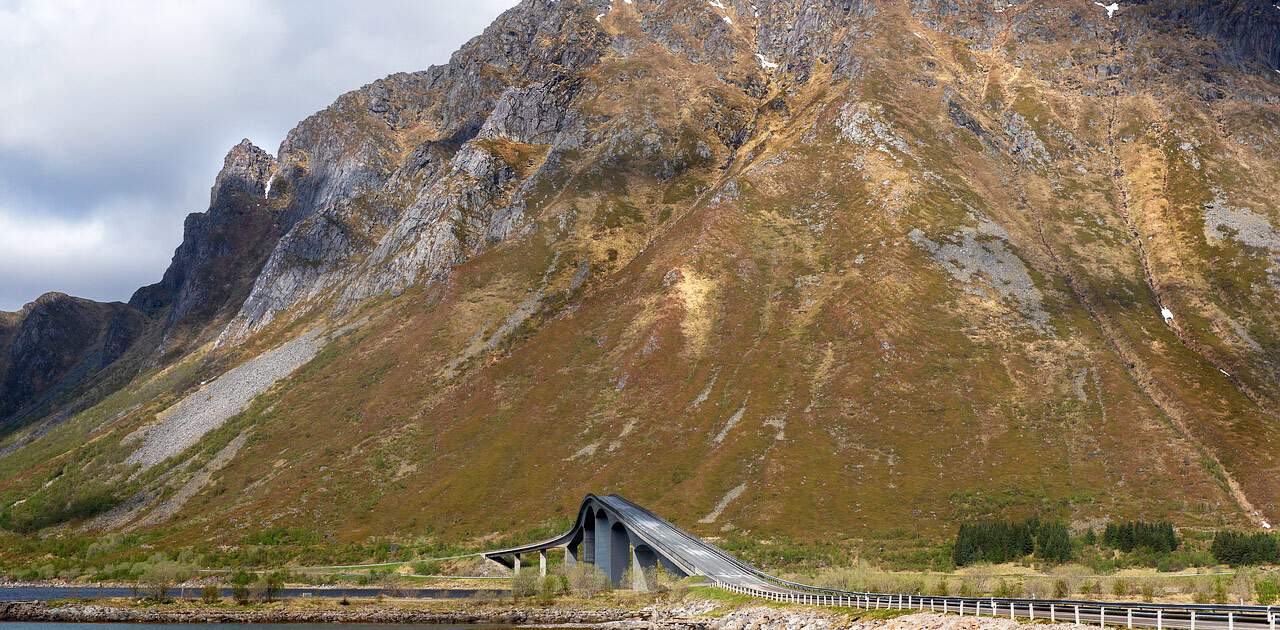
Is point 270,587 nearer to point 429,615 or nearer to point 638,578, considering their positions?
point 429,615

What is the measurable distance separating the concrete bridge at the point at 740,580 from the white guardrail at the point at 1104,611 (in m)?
0.04

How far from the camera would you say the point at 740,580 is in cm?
8550

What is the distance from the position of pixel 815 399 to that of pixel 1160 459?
51.1 meters

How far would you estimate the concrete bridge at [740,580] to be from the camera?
1523 inches

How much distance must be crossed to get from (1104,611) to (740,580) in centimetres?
4705

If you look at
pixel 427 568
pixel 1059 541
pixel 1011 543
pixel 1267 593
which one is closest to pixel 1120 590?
pixel 1267 593

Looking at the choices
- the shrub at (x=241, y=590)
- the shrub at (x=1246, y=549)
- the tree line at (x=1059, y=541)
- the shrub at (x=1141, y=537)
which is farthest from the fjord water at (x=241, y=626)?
the shrub at (x=1246, y=549)

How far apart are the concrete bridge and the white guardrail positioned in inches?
1.5

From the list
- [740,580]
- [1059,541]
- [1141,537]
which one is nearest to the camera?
[740,580]

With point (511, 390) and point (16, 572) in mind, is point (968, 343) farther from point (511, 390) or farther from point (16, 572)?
point (16, 572)

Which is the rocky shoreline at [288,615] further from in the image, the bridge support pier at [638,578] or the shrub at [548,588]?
the bridge support pier at [638,578]

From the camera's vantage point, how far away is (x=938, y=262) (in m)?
191

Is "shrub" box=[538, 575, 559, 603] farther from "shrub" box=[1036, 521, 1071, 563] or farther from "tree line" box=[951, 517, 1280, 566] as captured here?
"shrub" box=[1036, 521, 1071, 563]

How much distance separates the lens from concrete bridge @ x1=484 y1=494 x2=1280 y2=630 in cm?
3869
